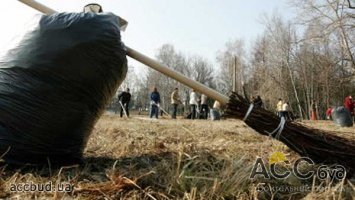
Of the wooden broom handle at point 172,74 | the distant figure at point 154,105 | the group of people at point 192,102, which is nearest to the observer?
the wooden broom handle at point 172,74

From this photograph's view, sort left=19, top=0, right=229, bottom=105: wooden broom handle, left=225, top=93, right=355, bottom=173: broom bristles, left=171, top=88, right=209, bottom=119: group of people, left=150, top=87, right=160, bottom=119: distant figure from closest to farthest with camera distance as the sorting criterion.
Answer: left=225, top=93, right=355, bottom=173: broom bristles, left=19, top=0, right=229, bottom=105: wooden broom handle, left=150, top=87, right=160, bottom=119: distant figure, left=171, top=88, right=209, bottom=119: group of people

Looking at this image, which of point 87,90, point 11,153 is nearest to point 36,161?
point 11,153

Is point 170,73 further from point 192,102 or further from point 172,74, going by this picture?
point 192,102

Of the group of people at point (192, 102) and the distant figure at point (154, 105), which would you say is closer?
the distant figure at point (154, 105)

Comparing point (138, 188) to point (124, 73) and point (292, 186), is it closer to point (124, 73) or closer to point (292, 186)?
point (292, 186)

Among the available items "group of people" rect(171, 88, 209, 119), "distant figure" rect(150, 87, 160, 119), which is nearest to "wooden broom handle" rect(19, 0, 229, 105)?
"distant figure" rect(150, 87, 160, 119)

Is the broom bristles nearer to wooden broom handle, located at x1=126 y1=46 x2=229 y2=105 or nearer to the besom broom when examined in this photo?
the besom broom

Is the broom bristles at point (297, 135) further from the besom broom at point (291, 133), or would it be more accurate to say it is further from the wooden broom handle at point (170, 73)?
the wooden broom handle at point (170, 73)

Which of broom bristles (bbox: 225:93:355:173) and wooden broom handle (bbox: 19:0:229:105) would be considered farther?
wooden broom handle (bbox: 19:0:229:105)

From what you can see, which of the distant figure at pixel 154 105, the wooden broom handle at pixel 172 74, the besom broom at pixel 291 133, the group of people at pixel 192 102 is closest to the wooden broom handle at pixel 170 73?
the wooden broom handle at pixel 172 74

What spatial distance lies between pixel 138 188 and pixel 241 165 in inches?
28.2

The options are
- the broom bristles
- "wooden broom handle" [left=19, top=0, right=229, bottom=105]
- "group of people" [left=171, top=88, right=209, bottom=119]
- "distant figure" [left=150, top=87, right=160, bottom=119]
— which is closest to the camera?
the broom bristles

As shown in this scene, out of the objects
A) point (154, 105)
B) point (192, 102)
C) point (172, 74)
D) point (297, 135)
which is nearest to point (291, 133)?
point (297, 135)

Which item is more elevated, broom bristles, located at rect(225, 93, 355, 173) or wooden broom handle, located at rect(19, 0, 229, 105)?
wooden broom handle, located at rect(19, 0, 229, 105)
